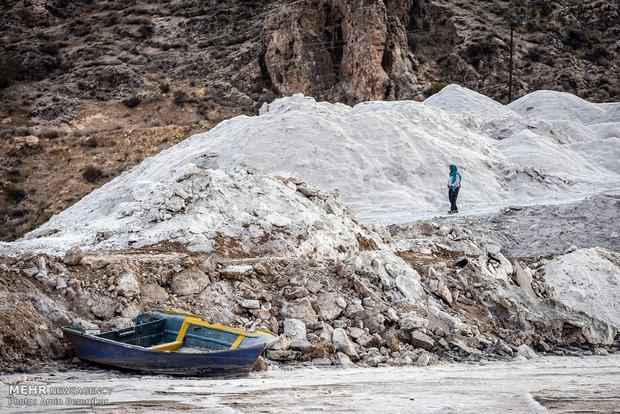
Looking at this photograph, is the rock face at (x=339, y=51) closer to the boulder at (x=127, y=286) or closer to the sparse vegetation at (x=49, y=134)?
the sparse vegetation at (x=49, y=134)

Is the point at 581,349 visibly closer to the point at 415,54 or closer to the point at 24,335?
the point at 24,335

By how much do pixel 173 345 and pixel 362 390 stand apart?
2076 mm

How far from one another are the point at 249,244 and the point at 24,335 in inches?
139

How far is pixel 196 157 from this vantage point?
52.1 feet

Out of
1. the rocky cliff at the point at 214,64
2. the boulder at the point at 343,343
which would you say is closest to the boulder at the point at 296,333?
the boulder at the point at 343,343

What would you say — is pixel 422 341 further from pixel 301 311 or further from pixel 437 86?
pixel 437 86

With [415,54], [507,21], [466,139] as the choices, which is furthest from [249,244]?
[507,21]

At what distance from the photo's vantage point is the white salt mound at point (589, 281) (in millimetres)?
8477

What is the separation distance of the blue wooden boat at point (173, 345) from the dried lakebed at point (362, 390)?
134mm

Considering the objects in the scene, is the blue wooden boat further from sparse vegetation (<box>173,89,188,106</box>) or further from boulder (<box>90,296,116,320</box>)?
sparse vegetation (<box>173,89,188,106</box>)

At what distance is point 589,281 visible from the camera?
890 centimetres

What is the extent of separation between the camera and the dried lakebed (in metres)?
3.88

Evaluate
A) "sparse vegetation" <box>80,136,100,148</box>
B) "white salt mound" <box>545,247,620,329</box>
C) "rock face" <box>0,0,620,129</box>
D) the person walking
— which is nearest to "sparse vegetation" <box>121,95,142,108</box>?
"rock face" <box>0,0,620,129</box>

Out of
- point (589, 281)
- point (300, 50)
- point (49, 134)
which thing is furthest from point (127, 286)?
point (300, 50)
